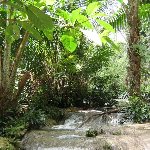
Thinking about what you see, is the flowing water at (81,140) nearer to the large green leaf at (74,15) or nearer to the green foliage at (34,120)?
the green foliage at (34,120)

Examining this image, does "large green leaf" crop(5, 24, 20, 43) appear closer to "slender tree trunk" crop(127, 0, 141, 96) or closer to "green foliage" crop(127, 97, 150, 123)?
"green foliage" crop(127, 97, 150, 123)

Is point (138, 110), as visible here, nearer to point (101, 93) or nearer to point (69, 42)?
point (101, 93)

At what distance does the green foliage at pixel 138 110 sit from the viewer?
8703mm

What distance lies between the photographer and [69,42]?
48.7 inches

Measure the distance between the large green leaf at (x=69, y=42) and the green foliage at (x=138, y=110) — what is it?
770 centimetres

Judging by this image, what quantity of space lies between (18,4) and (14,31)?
221 mm

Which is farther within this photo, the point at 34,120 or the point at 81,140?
the point at 34,120

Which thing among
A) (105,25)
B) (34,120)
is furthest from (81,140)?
(105,25)

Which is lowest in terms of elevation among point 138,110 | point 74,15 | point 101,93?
point 138,110

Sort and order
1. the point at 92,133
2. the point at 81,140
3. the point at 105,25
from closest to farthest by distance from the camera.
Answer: the point at 105,25 → the point at 81,140 → the point at 92,133

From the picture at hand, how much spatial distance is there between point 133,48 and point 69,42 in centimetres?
828

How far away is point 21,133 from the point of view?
7242 mm

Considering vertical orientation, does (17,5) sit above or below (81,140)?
above

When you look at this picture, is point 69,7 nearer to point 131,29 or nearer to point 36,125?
point 131,29
